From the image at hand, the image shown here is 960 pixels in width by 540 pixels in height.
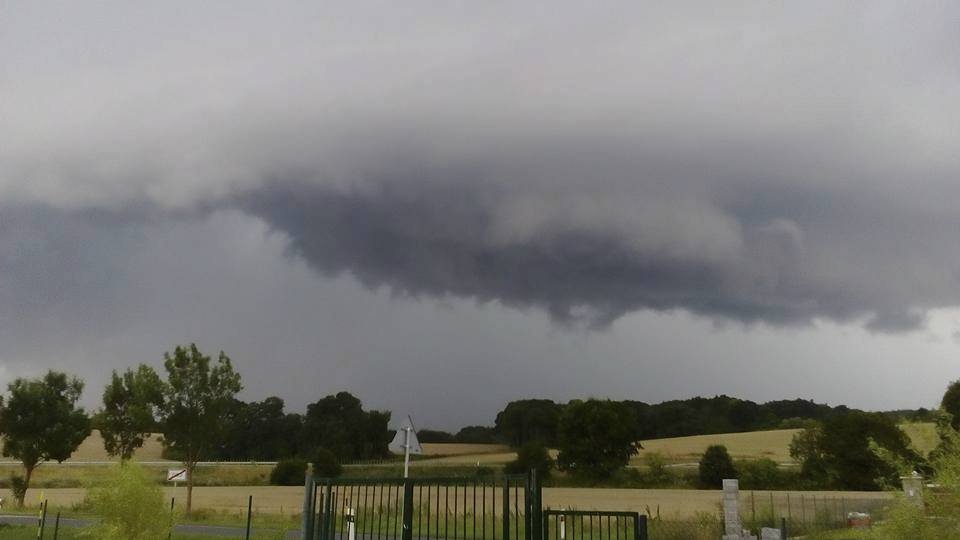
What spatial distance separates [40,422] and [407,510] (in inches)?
1679

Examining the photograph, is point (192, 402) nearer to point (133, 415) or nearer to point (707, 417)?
point (133, 415)

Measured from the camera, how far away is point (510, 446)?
9306cm

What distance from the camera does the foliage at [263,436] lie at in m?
95.8

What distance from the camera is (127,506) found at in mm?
19453

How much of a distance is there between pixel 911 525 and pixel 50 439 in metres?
48.0

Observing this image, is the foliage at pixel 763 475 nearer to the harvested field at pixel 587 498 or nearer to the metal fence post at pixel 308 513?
the harvested field at pixel 587 498

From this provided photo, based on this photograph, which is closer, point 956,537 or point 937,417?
point 956,537

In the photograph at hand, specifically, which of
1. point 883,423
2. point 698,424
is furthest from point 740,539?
point 698,424

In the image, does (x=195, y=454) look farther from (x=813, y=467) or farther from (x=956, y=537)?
(x=813, y=467)

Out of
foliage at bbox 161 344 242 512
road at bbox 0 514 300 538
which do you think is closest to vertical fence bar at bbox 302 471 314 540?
road at bbox 0 514 300 538

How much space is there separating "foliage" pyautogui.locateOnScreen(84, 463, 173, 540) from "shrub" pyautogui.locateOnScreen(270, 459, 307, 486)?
5021 cm

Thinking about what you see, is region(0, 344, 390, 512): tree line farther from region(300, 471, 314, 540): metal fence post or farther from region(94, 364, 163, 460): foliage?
region(300, 471, 314, 540): metal fence post

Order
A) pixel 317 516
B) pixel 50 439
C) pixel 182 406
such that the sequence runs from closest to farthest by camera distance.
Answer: pixel 317 516 < pixel 182 406 < pixel 50 439

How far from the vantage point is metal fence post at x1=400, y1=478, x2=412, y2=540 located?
13.6 m
